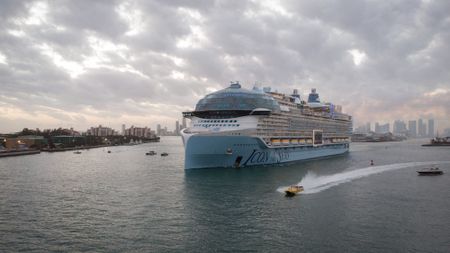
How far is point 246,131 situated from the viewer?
5584 cm

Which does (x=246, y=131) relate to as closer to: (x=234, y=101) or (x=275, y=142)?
(x=234, y=101)

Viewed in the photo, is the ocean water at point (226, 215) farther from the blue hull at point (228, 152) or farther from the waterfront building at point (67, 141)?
the waterfront building at point (67, 141)

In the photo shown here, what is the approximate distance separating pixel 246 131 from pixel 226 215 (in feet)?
90.9

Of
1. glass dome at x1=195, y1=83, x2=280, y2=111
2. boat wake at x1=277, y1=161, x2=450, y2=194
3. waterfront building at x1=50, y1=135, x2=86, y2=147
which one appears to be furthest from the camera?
waterfront building at x1=50, y1=135, x2=86, y2=147

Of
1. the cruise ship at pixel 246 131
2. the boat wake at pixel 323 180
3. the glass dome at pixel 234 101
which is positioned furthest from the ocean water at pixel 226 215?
the glass dome at pixel 234 101

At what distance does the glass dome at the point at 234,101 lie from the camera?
59.6 metres

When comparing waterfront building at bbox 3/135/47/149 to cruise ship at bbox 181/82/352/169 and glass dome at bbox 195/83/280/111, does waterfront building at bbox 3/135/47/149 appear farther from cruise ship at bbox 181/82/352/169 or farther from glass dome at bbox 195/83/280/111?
glass dome at bbox 195/83/280/111

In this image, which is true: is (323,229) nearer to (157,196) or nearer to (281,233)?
(281,233)

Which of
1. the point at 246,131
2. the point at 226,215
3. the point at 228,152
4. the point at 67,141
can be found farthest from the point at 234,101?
the point at 67,141

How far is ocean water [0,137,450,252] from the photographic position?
22.4 m

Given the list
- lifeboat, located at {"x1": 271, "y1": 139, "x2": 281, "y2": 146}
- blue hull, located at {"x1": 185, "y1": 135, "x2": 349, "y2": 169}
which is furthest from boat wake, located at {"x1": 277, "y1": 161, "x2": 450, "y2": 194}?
lifeboat, located at {"x1": 271, "y1": 139, "x2": 281, "y2": 146}

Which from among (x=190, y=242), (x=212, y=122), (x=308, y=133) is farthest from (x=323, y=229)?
(x=308, y=133)

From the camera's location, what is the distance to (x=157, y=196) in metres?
36.9

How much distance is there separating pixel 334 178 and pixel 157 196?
24.5 m
